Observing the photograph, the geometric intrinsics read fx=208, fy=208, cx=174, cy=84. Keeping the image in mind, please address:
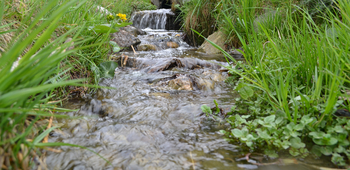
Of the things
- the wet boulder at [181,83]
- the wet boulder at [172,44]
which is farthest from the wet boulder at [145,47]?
the wet boulder at [181,83]

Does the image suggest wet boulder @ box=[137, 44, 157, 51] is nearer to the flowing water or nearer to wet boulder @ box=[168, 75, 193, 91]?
the flowing water

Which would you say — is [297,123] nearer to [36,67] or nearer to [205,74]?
[36,67]

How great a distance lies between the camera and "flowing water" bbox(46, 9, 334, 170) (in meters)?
1.19

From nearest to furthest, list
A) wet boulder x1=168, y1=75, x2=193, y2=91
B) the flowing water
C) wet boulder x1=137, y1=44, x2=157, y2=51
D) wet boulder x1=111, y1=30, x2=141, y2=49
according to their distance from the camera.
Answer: the flowing water, wet boulder x1=168, y1=75, x2=193, y2=91, wet boulder x1=111, y1=30, x2=141, y2=49, wet boulder x1=137, y1=44, x2=157, y2=51

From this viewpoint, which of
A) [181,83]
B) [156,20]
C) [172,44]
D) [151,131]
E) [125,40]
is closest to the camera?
[151,131]

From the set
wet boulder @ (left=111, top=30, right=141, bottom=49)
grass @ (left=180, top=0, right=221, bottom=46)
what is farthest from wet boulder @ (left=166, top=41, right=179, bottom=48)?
wet boulder @ (left=111, top=30, right=141, bottom=49)

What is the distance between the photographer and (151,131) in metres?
1.57

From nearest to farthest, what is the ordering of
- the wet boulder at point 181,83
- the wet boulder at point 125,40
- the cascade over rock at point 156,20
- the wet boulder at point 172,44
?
the wet boulder at point 181,83
the wet boulder at point 125,40
the wet boulder at point 172,44
the cascade over rock at point 156,20

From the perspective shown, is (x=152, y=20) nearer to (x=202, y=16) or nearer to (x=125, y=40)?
(x=125, y=40)

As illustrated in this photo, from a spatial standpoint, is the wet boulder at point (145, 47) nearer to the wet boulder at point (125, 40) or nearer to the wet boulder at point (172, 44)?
the wet boulder at point (125, 40)

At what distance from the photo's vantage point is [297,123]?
133cm

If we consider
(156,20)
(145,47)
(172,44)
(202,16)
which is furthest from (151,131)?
(156,20)

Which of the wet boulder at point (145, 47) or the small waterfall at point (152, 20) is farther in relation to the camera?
the small waterfall at point (152, 20)

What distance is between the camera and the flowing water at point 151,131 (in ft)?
3.90
